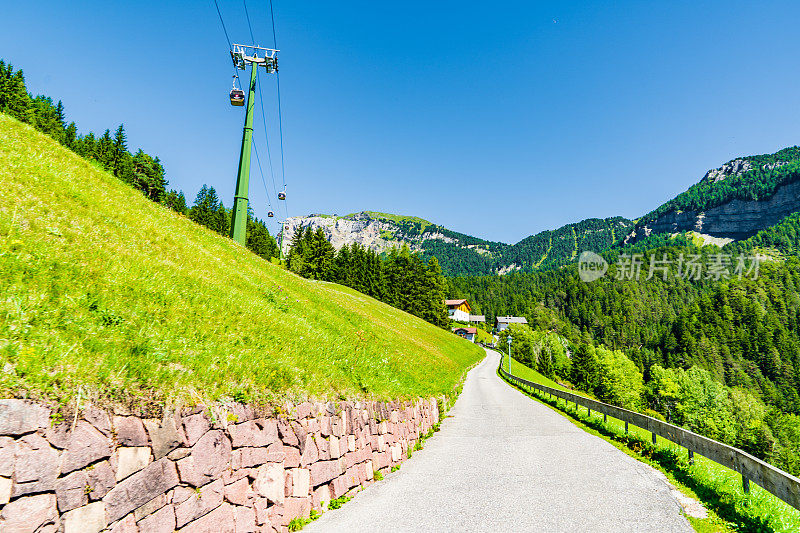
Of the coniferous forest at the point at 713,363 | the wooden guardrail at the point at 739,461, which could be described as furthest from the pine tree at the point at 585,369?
the wooden guardrail at the point at 739,461

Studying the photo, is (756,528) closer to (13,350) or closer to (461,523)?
(461,523)

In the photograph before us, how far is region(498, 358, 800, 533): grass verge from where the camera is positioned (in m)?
6.36

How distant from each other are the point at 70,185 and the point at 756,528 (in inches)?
608

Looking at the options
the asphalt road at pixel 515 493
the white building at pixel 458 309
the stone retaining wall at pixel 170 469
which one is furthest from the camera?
the white building at pixel 458 309

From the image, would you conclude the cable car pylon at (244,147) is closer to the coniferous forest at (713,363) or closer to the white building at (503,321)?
the coniferous forest at (713,363)

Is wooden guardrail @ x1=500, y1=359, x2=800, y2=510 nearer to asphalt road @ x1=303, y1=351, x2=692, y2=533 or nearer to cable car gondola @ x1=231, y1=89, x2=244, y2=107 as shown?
asphalt road @ x1=303, y1=351, x2=692, y2=533

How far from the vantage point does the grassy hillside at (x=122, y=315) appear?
180 inches

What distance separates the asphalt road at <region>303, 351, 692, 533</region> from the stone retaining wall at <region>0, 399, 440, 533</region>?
3.59 feet

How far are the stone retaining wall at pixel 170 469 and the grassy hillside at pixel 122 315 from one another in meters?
0.34

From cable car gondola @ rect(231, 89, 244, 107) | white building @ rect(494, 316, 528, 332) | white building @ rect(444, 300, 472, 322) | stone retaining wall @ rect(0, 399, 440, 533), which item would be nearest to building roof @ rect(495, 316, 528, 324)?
white building @ rect(494, 316, 528, 332)

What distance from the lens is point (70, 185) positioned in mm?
9516

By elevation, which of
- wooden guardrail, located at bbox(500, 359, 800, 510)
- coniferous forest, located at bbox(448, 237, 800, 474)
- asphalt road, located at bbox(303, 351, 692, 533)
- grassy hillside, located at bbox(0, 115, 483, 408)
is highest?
grassy hillside, located at bbox(0, 115, 483, 408)

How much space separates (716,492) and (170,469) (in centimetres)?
994

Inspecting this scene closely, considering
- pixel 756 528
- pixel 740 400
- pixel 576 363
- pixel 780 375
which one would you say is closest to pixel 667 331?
pixel 780 375
